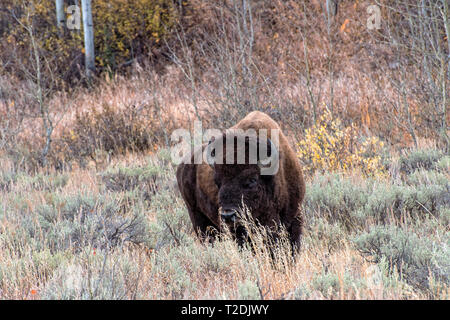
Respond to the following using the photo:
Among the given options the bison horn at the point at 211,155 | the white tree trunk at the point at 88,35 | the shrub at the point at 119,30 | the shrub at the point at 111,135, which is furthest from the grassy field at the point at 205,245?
the shrub at the point at 119,30

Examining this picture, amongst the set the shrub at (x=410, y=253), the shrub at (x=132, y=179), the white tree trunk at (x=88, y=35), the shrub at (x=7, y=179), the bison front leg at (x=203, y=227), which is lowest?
the shrub at (x=7, y=179)

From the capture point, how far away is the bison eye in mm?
4984

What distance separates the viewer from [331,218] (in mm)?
6484

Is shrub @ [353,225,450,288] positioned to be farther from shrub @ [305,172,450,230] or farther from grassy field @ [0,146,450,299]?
shrub @ [305,172,450,230]

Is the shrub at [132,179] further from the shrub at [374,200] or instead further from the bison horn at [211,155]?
the bison horn at [211,155]

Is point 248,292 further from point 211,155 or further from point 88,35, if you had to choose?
point 88,35

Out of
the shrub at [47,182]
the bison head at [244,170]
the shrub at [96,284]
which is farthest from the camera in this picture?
the shrub at [47,182]

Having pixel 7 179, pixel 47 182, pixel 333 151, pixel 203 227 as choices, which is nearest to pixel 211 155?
pixel 203 227

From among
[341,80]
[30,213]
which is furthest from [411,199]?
[341,80]

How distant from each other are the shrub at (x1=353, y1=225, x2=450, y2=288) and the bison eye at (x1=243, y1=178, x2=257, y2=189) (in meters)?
1.09

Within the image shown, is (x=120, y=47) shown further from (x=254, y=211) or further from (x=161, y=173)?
(x=254, y=211)

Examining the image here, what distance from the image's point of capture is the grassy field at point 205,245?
364 centimetres

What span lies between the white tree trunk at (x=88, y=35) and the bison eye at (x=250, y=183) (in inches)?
600

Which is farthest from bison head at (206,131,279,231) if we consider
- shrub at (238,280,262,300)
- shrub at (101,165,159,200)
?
shrub at (101,165,159,200)
